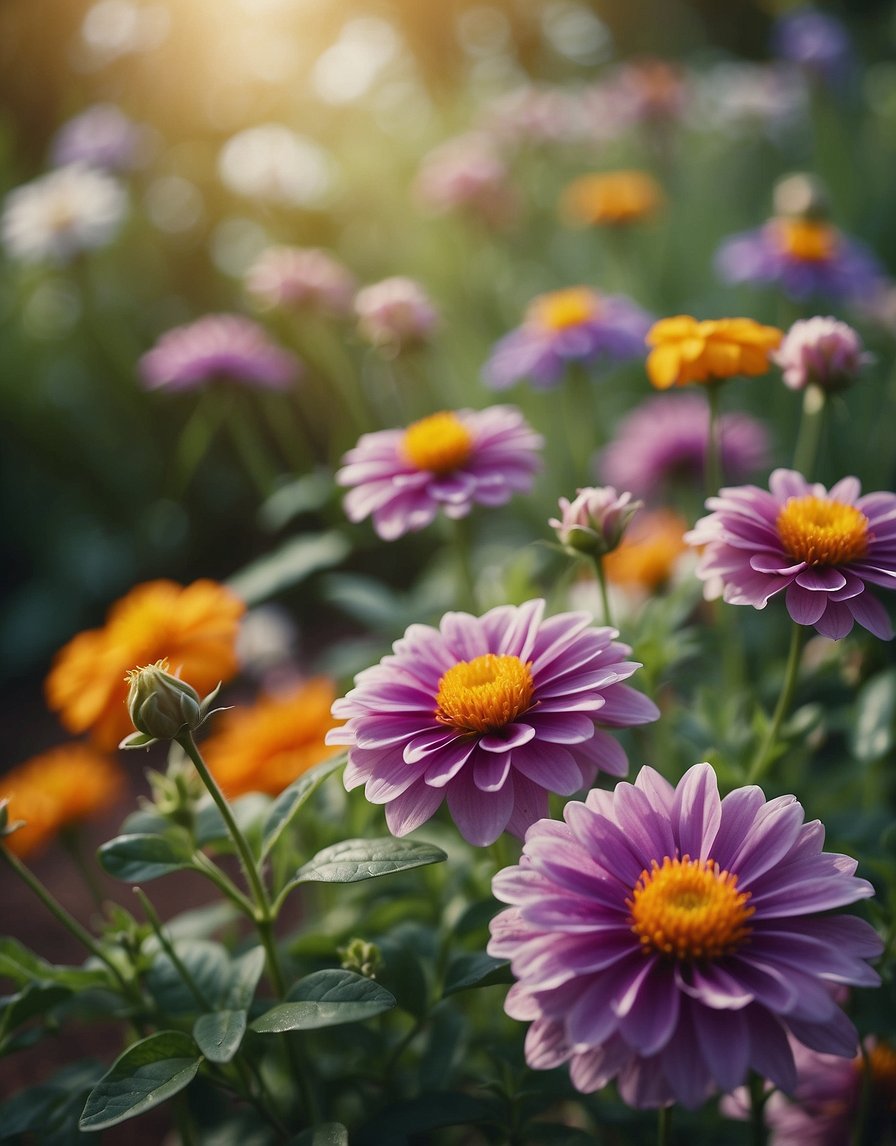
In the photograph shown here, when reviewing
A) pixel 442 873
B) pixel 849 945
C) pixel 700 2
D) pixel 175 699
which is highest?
pixel 175 699

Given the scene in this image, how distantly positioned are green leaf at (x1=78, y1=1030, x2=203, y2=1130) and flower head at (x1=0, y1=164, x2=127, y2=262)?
2.29 meters

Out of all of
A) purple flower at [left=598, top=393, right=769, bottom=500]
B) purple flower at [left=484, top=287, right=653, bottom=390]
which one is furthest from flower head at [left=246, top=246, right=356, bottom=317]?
purple flower at [left=598, top=393, right=769, bottom=500]

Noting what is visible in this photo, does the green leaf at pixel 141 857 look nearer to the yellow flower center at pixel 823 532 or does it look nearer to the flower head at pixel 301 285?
the yellow flower center at pixel 823 532

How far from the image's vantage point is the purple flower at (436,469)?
1.35m

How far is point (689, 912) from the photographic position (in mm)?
803

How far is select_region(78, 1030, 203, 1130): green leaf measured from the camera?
899mm

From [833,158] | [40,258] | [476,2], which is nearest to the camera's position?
[40,258]

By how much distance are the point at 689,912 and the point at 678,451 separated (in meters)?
1.32

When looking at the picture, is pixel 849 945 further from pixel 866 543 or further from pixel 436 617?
pixel 436 617

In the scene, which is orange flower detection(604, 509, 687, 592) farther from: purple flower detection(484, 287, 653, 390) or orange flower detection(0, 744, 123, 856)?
orange flower detection(0, 744, 123, 856)

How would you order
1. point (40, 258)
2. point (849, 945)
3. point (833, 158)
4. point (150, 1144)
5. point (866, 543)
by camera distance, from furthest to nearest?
point (833, 158)
point (40, 258)
point (150, 1144)
point (866, 543)
point (849, 945)

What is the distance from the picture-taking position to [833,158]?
373 cm

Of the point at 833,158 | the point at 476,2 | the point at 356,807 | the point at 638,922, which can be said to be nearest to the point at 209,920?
the point at 356,807

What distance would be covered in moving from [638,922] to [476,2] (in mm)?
6967
